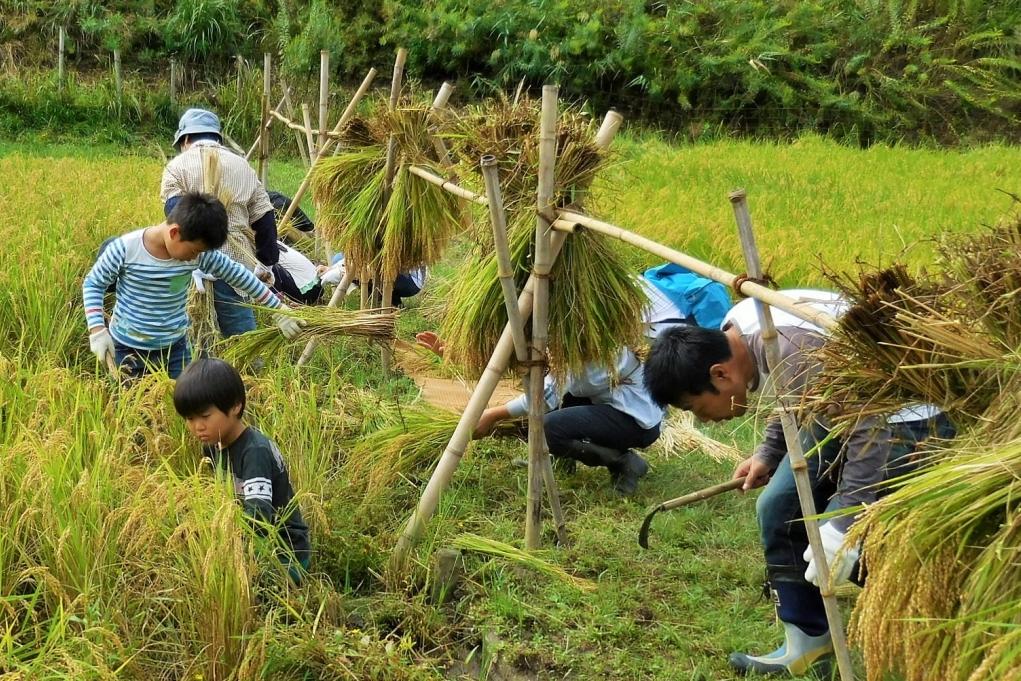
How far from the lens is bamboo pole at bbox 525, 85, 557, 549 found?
2879mm

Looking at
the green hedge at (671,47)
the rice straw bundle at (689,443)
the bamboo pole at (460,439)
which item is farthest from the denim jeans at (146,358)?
the green hedge at (671,47)

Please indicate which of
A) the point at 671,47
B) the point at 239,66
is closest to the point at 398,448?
the point at 671,47

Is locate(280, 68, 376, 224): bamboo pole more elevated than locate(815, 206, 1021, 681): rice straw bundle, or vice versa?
locate(815, 206, 1021, 681): rice straw bundle

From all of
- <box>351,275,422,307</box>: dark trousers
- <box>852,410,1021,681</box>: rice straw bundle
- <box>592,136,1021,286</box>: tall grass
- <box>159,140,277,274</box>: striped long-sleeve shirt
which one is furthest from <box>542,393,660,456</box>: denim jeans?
<box>351,275,422,307</box>: dark trousers

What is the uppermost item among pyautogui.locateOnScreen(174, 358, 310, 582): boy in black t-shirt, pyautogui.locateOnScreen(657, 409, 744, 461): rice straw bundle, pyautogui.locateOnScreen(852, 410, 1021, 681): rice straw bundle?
pyautogui.locateOnScreen(852, 410, 1021, 681): rice straw bundle

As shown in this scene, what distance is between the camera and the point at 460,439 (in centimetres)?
314

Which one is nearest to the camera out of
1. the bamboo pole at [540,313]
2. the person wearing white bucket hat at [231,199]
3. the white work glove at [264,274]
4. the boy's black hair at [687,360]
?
the boy's black hair at [687,360]

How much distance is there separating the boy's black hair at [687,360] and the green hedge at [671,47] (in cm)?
987

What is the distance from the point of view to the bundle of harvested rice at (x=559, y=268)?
9.98 feet

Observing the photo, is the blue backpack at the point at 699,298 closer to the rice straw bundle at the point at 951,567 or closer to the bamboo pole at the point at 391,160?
the bamboo pole at the point at 391,160

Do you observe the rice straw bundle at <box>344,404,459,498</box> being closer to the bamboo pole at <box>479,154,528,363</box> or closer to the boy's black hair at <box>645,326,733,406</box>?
the bamboo pole at <box>479,154,528,363</box>

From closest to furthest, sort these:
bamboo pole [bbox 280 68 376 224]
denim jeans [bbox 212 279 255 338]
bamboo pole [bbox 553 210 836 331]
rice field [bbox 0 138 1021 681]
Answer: bamboo pole [bbox 553 210 836 331]
rice field [bbox 0 138 1021 681]
denim jeans [bbox 212 279 255 338]
bamboo pole [bbox 280 68 376 224]

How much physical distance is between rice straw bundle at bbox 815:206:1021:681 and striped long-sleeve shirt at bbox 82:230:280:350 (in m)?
2.67

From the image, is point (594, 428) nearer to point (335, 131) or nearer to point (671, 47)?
point (335, 131)
